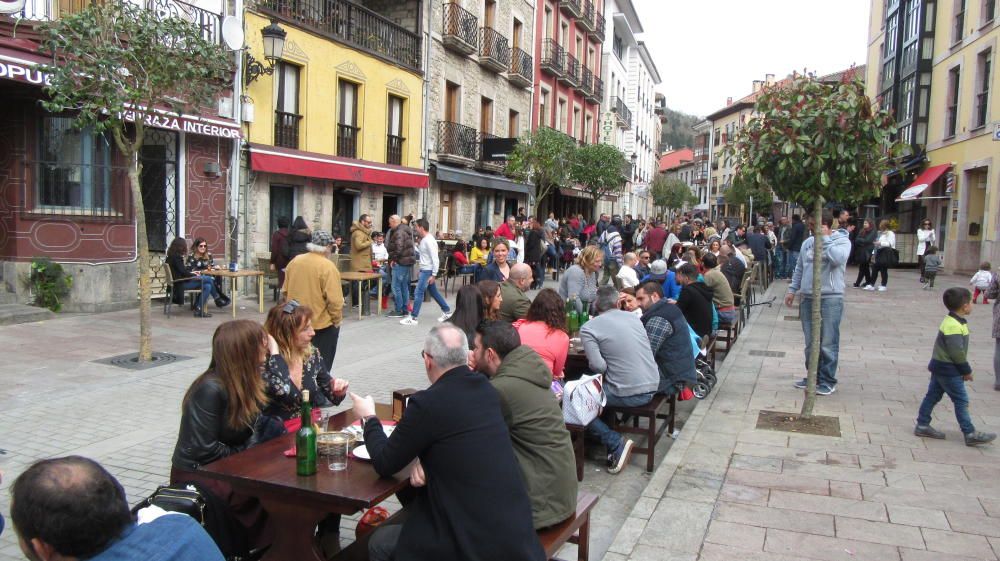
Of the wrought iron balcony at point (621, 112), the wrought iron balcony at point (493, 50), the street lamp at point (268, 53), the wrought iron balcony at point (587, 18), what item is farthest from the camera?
the wrought iron balcony at point (621, 112)

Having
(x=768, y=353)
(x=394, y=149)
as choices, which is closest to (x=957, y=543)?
(x=768, y=353)

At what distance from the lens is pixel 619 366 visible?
226 inches

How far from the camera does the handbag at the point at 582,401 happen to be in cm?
529

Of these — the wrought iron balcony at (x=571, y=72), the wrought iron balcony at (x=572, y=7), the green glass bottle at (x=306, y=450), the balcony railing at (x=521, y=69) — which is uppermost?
the wrought iron balcony at (x=572, y=7)

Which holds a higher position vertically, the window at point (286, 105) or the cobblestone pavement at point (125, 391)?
the window at point (286, 105)

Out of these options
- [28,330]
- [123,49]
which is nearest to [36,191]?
[28,330]

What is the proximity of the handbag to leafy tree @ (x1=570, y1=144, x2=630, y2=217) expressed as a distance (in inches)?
747

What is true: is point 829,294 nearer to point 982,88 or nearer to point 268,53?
point 268,53

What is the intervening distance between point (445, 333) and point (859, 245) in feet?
60.7

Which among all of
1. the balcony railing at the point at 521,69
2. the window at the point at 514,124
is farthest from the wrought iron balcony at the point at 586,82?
the window at the point at 514,124

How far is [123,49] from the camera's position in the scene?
8047 mm

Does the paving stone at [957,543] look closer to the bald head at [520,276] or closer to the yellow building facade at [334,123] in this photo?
the bald head at [520,276]

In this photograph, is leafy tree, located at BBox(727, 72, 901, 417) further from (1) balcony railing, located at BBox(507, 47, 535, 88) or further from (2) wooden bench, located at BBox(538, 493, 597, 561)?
(1) balcony railing, located at BBox(507, 47, 535, 88)

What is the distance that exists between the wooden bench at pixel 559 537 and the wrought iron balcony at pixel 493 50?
20368 millimetres
